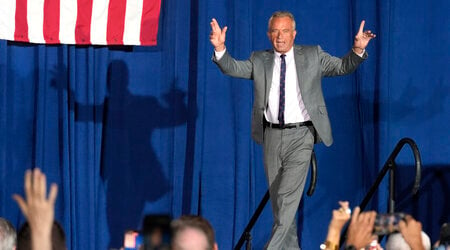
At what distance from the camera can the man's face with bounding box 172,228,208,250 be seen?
9.66 feet

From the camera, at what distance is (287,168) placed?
5988 millimetres

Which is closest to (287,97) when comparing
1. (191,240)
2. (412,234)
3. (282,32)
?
(282,32)

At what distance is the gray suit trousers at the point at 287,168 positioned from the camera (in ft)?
19.3

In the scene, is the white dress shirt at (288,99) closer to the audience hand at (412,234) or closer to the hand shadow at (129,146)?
the hand shadow at (129,146)

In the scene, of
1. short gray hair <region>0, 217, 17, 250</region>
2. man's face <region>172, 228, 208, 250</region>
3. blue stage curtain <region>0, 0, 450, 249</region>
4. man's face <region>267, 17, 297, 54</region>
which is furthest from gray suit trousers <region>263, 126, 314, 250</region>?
man's face <region>172, 228, 208, 250</region>

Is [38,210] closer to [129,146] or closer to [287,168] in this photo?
[287,168]

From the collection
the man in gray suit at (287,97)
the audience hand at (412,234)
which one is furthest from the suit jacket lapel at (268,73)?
the audience hand at (412,234)

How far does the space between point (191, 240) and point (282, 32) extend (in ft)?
10.7

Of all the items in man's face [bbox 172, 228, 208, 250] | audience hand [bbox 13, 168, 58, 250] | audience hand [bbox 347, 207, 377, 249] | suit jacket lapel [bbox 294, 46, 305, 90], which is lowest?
audience hand [bbox 347, 207, 377, 249]

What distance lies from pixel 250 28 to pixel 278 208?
86.9 inches

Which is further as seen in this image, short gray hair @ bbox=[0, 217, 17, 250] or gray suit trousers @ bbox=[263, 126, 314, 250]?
gray suit trousers @ bbox=[263, 126, 314, 250]

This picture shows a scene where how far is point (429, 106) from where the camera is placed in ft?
24.8

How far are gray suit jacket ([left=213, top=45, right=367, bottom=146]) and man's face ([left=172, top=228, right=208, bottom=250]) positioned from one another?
3062 millimetres

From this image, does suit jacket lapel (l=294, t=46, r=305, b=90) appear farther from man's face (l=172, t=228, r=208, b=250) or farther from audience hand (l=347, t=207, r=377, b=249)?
man's face (l=172, t=228, r=208, b=250)
